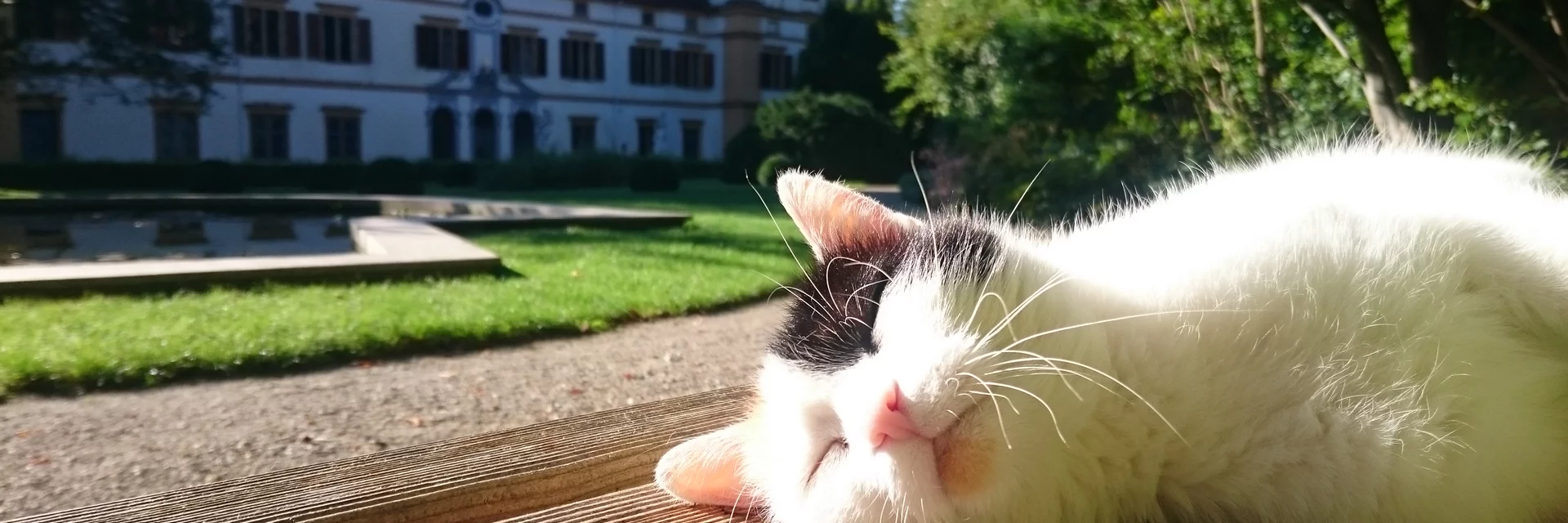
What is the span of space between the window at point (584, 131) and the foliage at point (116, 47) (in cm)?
1149

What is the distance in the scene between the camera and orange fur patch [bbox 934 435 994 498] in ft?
3.14

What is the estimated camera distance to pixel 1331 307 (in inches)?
41.2

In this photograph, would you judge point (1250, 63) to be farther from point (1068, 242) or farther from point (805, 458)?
point (805, 458)

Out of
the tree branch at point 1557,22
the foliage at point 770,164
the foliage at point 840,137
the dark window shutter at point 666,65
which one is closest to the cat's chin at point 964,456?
the tree branch at point 1557,22

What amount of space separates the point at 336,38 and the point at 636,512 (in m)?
32.0

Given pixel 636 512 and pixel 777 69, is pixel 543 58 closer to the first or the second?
pixel 777 69

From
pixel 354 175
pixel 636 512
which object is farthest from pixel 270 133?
pixel 636 512

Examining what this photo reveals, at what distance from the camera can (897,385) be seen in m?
1.00

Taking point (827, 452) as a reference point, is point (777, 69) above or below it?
above

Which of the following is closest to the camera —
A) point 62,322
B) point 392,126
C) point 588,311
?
point 62,322

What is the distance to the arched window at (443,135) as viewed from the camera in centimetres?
3155

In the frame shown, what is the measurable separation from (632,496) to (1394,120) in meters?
3.90

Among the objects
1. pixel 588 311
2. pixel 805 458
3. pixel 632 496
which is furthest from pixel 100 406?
pixel 805 458

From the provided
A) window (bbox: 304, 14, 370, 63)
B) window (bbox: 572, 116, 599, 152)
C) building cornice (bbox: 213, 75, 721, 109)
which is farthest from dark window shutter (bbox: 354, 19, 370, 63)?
window (bbox: 572, 116, 599, 152)
